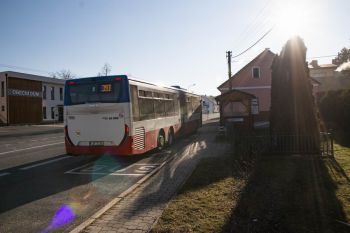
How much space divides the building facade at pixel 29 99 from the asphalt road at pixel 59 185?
3345cm

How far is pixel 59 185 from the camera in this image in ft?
29.0

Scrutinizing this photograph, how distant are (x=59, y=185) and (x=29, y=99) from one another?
A: 143 feet

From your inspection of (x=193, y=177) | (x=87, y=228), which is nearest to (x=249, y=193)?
(x=193, y=177)

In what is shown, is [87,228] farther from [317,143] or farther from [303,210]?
[317,143]

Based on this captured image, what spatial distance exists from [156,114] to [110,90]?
3226 millimetres

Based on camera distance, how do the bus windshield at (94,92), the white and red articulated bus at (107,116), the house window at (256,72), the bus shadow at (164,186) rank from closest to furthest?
the bus shadow at (164,186) → the white and red articulated bus at (107,116) → the bus windshield at (94,92) → the house window at (256,72)

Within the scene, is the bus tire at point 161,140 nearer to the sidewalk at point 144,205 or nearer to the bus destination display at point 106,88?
the bus destination display at point 106,88

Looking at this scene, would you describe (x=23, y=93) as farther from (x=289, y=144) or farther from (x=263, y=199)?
(x=263, y=199)

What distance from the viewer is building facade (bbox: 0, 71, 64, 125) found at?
4447cm

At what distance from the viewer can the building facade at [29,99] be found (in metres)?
44.5

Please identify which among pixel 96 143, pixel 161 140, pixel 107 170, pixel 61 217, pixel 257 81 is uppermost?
pixel 257 81

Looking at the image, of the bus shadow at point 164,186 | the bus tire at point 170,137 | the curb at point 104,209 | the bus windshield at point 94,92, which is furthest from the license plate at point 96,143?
the bus tire at point 170,137

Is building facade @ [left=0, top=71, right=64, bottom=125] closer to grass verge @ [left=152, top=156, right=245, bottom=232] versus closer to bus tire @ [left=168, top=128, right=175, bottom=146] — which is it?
bus tire @ [left=168, top=128, right=175, bottom=146]

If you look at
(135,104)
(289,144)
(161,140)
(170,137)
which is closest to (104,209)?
(135,104)
